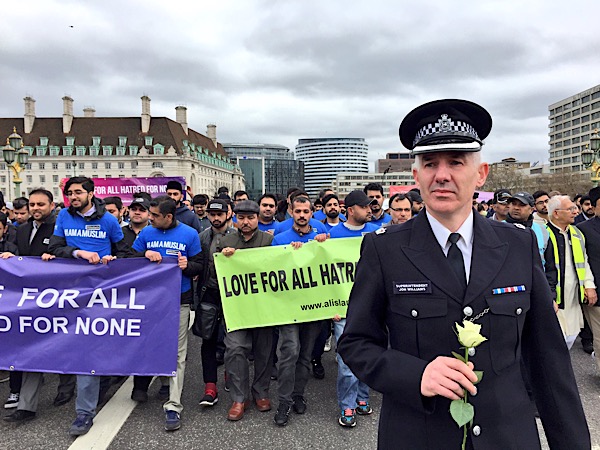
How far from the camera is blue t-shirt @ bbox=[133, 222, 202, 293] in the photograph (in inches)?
190

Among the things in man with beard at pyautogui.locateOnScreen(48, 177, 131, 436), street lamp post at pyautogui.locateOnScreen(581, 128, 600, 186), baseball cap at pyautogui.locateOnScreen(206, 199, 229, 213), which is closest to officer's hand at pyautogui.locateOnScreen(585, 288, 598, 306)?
baseball cap at pyautogui.locateOnScreen(206, 199, 229, 213)

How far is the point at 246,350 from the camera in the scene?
4.72 m

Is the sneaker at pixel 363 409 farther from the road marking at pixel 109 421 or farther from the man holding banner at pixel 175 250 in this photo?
the road marking at pixel 109 421

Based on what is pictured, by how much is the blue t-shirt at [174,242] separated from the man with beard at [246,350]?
0.36m

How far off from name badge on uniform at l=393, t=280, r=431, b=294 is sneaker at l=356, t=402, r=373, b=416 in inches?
133

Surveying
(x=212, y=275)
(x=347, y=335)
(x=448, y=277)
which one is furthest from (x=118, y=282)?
(x=448, y=277)

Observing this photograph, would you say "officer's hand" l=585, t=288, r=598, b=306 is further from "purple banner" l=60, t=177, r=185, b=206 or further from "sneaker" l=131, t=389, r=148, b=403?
"purple banner" l=60, t=177, r=185, b=206

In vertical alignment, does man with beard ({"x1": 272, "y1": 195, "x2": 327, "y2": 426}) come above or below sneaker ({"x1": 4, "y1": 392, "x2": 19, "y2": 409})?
above

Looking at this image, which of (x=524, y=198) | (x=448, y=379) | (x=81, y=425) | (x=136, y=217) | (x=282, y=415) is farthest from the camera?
(x=136, y=217)

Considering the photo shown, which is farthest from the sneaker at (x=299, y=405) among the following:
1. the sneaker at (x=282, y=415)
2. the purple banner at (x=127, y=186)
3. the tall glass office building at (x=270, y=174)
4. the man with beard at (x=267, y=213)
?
the tall glass office building at (x=270, y=174)

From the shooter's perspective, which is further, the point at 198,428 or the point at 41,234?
the point at 41,234

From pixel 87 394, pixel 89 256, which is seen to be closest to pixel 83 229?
pixel 89 256

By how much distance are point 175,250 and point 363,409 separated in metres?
2.61

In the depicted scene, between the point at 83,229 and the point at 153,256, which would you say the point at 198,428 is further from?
the point at 83,229
